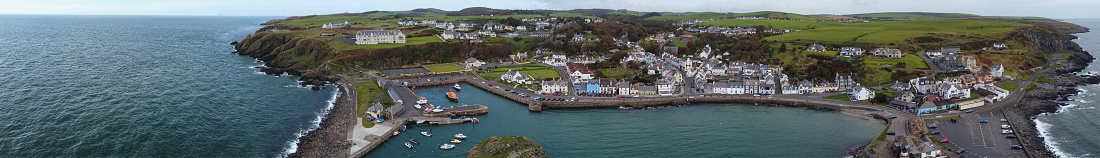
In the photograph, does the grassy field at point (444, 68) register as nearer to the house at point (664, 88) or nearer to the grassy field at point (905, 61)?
the house at point (664, 88)

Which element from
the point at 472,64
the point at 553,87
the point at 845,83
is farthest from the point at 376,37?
the point at 845,83

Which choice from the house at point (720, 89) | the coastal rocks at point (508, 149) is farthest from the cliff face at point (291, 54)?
the house at point (720, 89)

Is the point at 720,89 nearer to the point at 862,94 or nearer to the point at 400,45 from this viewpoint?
the point at 862,94

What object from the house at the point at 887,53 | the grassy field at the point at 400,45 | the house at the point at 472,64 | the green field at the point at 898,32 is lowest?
the house at the point at 472,64

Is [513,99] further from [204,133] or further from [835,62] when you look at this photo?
[835,62]

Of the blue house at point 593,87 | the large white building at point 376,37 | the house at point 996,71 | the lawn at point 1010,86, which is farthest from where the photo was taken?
the large white building at point 376,37

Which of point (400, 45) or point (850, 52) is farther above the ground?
point (400, 45)
